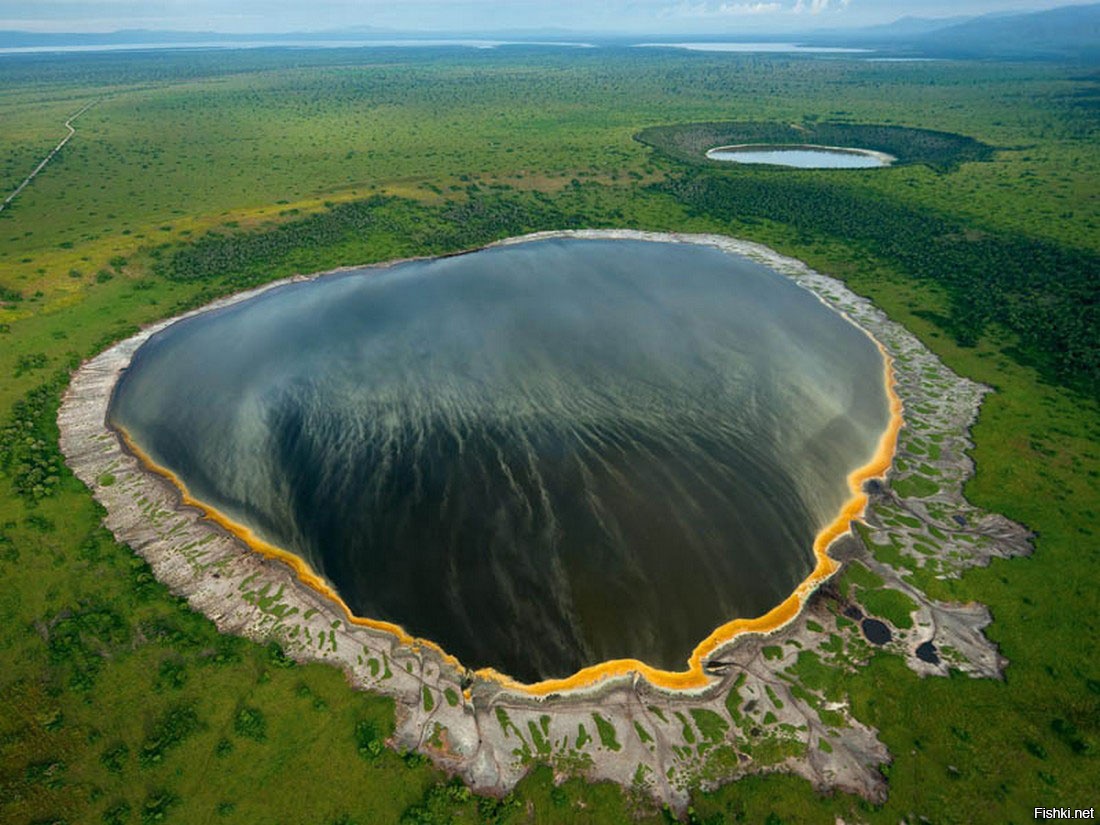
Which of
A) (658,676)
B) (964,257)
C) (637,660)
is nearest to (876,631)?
(658,676)

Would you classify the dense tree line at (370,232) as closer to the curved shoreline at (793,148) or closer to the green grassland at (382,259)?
the green grassland at (382,259)

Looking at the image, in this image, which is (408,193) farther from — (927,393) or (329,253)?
(927,393)

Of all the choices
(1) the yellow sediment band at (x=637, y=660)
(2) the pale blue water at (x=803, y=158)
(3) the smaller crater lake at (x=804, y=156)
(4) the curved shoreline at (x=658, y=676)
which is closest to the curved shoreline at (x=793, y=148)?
(3) the smaller crater lake at (x=804, y=156)

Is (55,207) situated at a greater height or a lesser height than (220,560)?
greater

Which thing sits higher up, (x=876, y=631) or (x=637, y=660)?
(x=876, y=631)

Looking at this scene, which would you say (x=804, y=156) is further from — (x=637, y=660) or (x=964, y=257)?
(x=637, y=660)

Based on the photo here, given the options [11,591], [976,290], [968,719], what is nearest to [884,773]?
[968,719]
